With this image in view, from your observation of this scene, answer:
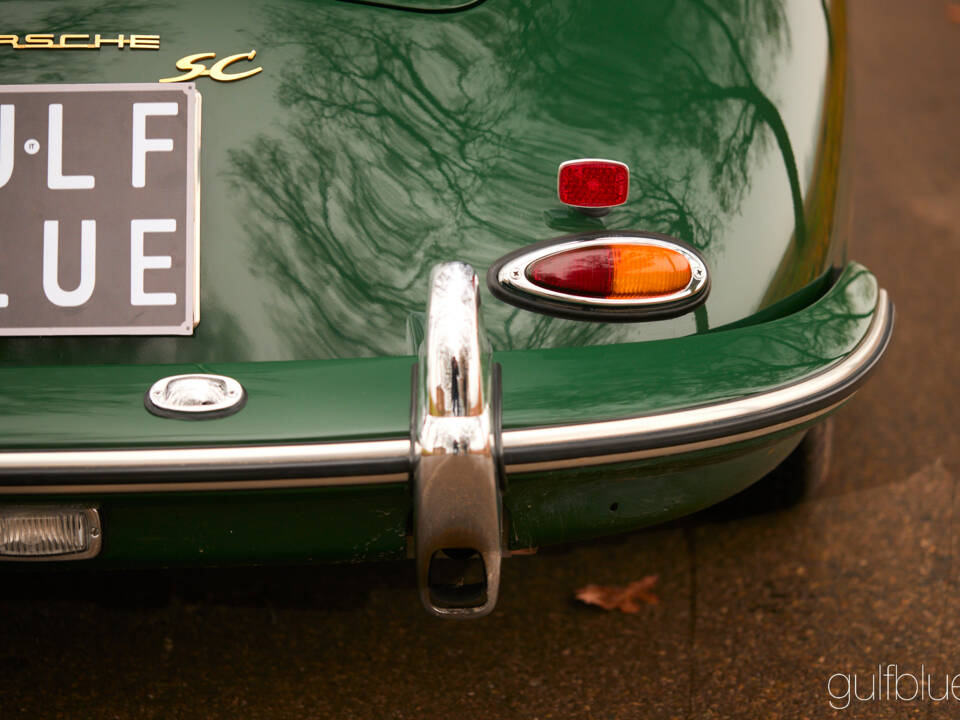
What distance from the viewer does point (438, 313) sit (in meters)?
1.59

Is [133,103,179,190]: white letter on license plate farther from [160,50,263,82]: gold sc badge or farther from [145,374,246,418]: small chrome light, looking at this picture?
[145,374,246,418]: small chrome light

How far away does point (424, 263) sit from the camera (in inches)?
70.6

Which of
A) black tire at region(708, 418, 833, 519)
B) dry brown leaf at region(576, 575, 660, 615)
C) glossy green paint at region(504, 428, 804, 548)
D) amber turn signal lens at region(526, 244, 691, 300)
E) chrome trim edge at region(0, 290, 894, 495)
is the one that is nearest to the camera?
chrome trim edge at region(0, 290, 894, 495)

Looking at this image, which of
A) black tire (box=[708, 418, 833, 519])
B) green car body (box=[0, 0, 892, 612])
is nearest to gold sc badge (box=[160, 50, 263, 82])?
green car body (box=[0, 0, 892, 612])

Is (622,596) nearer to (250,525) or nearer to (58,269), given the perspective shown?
(250,525)

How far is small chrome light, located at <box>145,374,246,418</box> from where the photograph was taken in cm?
157

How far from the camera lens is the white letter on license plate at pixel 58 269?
5.61ft

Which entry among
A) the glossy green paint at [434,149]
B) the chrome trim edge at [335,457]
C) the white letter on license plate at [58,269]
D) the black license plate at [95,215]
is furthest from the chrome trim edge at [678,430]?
the white letter on license plate at [58,269]

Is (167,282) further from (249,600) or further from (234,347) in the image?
(249,600)

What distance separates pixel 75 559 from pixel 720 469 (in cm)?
110

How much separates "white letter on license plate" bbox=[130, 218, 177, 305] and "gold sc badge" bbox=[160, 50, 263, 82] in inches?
11.1

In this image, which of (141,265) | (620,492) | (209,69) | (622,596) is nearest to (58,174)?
(141,265)

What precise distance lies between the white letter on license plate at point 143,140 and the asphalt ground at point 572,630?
3.53ft

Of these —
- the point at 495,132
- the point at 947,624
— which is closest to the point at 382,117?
the point at 495,132
